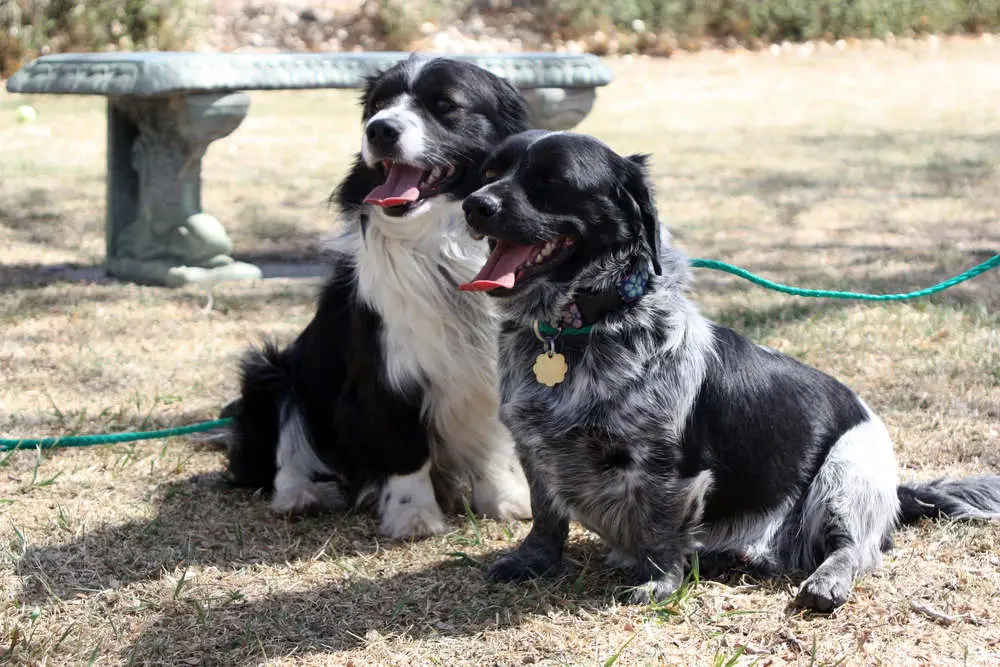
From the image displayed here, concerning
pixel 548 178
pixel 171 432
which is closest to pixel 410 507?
pixel 171 432

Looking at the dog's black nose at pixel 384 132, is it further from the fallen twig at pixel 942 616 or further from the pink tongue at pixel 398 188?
the fallen twig at pixel 942 616

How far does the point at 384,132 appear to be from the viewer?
3338mm

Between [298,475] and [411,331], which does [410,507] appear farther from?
[411,331]

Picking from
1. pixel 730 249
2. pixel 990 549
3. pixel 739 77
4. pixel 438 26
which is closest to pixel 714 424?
pixel 990 549

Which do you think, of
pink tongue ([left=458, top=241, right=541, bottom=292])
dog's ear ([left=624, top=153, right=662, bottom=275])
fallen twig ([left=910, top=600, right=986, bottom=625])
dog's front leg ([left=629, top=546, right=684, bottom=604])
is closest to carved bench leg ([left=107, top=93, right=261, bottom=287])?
pink tongue ([left=458, top=241, right=541, bottom=292])

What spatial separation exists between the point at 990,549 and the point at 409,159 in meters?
2.02

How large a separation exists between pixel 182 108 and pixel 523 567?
4.00 metres

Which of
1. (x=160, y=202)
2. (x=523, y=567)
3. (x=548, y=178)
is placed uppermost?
(x=548, y=178)

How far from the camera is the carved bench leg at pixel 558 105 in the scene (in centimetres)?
668

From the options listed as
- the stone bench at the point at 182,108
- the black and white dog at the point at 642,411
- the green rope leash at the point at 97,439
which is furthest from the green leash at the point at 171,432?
Result: the stone bench at the point at 182,108

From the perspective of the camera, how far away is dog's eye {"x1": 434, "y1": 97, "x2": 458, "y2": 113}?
11.3ft

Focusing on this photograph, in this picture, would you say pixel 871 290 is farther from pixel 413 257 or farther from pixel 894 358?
pixel 413 257

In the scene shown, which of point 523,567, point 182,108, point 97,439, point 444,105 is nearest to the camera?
point 523,567

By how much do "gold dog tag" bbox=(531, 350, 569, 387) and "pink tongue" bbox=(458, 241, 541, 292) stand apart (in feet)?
0.82
